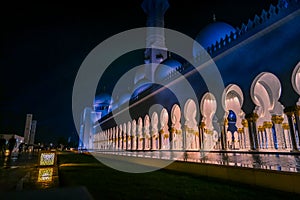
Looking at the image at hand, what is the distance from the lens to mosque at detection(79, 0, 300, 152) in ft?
20.5

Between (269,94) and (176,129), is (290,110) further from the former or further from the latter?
(176,129)

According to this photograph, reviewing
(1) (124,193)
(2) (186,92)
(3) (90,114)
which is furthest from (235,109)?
(3) (90,114)

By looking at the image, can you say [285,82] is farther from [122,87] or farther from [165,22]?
[122,87]

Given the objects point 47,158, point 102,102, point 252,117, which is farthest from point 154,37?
point 47,158

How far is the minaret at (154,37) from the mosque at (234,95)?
0.22m

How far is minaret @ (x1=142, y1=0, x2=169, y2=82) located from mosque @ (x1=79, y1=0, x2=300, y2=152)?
8.8 inches

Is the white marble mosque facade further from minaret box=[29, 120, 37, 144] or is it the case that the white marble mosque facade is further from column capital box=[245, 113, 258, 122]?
minaret box=[29, 120, 37, 144]

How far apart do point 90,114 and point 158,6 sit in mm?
20004

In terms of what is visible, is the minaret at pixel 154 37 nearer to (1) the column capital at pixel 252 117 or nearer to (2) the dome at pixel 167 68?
(2) the dome at pixel 167 68

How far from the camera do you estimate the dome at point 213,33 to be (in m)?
11.1

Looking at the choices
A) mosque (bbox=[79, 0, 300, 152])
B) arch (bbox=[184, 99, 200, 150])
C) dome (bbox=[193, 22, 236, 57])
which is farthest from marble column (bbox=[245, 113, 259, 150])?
dome (bbox=[193, 22, 236, 57])

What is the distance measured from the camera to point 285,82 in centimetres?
614

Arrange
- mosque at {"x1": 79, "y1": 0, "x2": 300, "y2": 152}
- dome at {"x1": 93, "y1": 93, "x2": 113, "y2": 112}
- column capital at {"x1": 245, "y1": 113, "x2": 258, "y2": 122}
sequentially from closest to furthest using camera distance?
mosque at {"x1": 79, "y1": 0, "x2": 300, "y2": 152}, column capital at {"x1": 245, "y1": 113, "x2": 258, "y2": 122}, dome at {"x1": 93, "y1": 93, "x2": 113, "y2": 112}

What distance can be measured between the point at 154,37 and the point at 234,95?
35.7 feet
